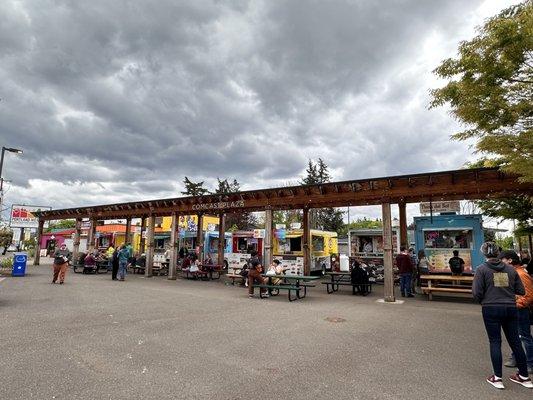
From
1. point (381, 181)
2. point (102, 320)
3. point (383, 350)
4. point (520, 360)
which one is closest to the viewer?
point (520, 360)

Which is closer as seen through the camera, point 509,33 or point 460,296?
point 509,33

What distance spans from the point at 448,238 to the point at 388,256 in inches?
170

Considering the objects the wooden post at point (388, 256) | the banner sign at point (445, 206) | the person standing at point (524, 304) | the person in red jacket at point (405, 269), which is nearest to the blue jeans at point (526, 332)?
the person standing at point (524, 304)

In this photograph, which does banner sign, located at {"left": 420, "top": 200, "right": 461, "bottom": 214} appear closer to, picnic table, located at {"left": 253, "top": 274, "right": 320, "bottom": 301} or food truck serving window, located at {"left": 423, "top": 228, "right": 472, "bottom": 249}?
food truck serving window, located at {"left": 423, "top": 228, "right": 472, "bottom": 249}

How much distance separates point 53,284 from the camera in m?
14.3

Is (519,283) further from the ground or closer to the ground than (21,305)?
further from the ground

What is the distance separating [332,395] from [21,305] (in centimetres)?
907

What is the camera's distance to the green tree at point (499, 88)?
6312mm

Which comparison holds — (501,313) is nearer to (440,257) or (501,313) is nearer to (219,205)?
(440,257)

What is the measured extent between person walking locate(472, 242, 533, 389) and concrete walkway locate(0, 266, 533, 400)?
22 centimetres

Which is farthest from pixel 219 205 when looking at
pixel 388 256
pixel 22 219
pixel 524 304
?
pixel 22 219

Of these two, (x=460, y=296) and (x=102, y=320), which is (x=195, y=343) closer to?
(x=102, y=320)

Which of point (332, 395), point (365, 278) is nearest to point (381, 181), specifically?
point (365, 278)

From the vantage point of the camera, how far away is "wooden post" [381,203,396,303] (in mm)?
11523
